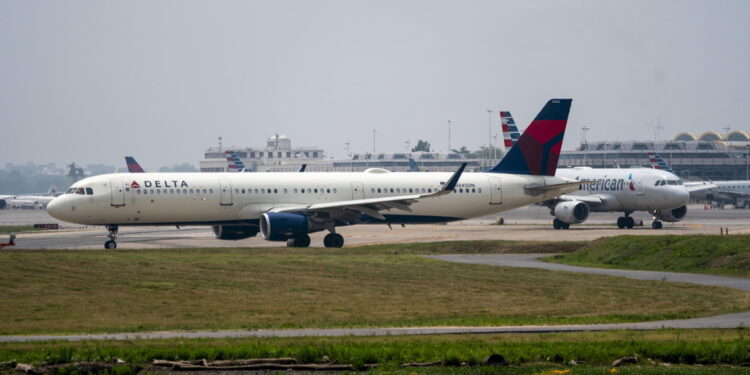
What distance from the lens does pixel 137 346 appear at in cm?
1908

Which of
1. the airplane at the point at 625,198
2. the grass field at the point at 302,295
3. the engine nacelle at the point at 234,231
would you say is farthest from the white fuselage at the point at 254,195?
the airplane at the point at 625,198

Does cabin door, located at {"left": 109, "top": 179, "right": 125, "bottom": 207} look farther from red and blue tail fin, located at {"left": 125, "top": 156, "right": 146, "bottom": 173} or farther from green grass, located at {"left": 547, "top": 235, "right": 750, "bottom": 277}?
red and blue tail fin, located at {"left": 125, "top": 156, "right": 146, "bottom": 173}

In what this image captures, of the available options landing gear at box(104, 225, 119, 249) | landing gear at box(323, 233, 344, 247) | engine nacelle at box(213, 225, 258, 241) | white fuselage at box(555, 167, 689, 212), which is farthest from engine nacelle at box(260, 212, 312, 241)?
white fuselage at box(555, 167, 689, 212)

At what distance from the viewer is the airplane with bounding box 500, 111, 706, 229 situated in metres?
68.7

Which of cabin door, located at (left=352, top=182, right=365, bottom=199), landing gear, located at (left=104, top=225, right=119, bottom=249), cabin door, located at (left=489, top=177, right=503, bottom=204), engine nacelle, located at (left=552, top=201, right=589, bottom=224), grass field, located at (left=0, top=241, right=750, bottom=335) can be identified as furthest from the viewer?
engine nacelle, located at (left=552, top=201, right=589, bottom=224)

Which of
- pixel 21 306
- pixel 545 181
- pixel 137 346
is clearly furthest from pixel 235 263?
pixel 545 181

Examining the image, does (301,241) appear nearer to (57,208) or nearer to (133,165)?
(57,208)

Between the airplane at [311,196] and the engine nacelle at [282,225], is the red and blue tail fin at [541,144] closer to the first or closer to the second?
the airplane at [311,196]

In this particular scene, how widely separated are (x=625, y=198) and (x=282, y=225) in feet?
98.5

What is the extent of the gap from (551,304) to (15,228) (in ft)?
199

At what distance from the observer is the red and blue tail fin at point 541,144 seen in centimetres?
5594

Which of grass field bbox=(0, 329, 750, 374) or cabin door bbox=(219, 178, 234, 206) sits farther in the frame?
cabin door bbox=(219, 178, 234, 206)

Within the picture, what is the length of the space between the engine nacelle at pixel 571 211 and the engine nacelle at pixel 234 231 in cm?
2382

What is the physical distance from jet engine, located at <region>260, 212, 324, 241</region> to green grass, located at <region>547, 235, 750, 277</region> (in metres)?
12.9
